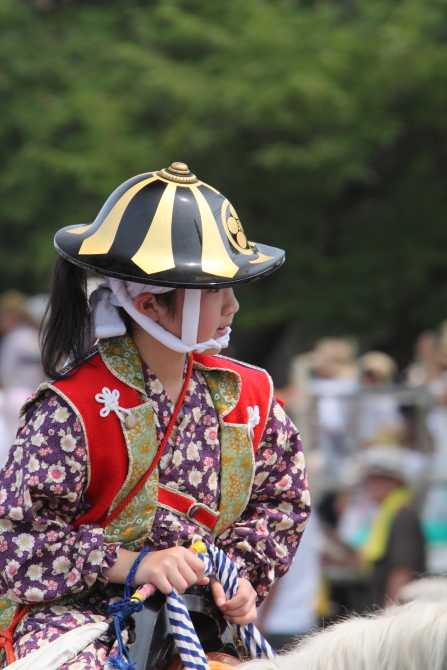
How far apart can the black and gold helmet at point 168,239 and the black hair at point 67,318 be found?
0.10 metres

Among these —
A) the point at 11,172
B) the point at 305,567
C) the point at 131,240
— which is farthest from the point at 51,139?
the point at 131,240

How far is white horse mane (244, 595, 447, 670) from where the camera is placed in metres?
1.53

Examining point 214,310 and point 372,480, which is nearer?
point 214,310

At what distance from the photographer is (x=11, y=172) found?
1112 centimetres

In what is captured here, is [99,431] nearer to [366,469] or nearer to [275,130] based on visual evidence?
[366,469]

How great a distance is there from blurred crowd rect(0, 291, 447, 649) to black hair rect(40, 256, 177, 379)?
11.2 feet

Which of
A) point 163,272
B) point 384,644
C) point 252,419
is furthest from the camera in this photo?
point 252,419

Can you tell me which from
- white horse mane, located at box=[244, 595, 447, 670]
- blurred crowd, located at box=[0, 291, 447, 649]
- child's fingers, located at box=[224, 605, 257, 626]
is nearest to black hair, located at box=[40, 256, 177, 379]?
child's fingers, located at box=[224, 605, 257, 626]

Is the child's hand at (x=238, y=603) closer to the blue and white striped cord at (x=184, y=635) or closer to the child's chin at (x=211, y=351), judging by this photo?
the blue and white striped cord at (x=184, y=635)

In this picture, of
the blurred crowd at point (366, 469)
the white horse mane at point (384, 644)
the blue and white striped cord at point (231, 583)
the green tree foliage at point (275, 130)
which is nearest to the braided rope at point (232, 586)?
the blue and white striped cord at point (231, 583)

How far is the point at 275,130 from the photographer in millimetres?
9953

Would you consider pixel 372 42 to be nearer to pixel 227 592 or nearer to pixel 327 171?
pixel 327 171

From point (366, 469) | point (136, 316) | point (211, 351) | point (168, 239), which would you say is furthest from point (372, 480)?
point (168, 239)

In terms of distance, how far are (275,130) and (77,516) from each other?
8.58m
